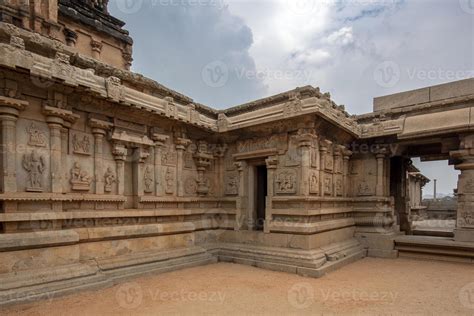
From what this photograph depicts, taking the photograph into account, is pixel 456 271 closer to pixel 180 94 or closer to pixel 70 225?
pixel 180 94

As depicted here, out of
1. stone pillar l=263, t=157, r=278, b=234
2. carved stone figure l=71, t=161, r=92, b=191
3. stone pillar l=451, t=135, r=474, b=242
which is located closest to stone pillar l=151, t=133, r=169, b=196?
carved stone figure l=71, t=161, r=92, b=191

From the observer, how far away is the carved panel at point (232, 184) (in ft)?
34.2

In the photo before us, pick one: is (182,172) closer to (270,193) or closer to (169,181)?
(169,181)

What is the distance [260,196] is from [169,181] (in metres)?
3.64

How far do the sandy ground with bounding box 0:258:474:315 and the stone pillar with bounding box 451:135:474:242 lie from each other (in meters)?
1.39

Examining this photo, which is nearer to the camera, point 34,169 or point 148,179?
point 34,169

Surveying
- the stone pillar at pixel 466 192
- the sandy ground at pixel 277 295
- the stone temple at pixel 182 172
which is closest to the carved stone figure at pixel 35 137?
the stone temple at pixel 182 172

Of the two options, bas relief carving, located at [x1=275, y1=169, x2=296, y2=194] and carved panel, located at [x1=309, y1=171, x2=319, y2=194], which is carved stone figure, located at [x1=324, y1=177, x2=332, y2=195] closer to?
carved panel, located at [x1=309, y1=171, x2=319, y2=194]

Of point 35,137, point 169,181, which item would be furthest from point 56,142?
point 169,181

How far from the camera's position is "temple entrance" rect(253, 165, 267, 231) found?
10.5 m

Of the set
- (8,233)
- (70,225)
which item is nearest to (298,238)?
(70,225)

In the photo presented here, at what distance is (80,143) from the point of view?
23.5ft

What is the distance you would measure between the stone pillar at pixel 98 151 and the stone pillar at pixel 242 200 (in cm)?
461

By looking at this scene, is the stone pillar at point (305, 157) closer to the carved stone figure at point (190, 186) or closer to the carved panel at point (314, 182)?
the carved panel at point (314, 182)
